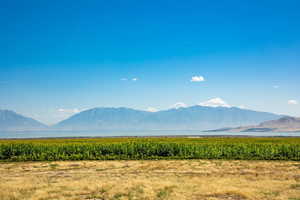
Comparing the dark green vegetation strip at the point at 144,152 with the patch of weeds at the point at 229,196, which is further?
the dark green vegetation strip at the point at 144,152

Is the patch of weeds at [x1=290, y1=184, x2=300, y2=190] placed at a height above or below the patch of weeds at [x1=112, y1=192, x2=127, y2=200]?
below

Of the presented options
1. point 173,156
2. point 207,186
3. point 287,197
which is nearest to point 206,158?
point 173,156

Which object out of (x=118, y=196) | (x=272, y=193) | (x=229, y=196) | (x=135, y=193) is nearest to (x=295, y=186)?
(x=272, y=193)

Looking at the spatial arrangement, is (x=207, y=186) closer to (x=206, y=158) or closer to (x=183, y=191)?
(x=183, y=191)

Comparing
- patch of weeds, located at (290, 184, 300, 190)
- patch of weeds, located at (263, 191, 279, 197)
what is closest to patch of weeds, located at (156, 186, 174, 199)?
patch of weeds, located at (263, 191, 279, 197)

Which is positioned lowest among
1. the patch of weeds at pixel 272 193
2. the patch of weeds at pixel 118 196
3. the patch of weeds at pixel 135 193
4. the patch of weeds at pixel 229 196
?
the patch of weeds at pixel 229 196

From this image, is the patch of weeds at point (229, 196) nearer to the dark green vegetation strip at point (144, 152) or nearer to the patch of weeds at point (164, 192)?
the patch of weeds at point (164, 192)

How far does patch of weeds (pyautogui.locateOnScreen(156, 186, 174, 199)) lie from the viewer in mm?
14250

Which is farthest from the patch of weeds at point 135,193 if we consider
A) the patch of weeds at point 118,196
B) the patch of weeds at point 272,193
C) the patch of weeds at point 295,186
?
the patch of weeds at point 295,186

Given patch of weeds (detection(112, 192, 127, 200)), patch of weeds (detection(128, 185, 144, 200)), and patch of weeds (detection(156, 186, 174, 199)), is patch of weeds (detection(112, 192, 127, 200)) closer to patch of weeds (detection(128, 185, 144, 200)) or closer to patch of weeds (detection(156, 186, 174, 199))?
patch of weeds (detection(128, 185, 144, 200))

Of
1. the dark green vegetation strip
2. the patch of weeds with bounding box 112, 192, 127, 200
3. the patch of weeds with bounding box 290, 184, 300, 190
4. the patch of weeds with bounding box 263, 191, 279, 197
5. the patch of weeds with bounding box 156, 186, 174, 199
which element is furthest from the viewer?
the dark green vegetation strip

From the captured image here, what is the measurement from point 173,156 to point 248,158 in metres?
8.25

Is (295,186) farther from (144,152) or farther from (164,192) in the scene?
(144,152)

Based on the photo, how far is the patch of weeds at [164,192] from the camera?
46.8 ft
